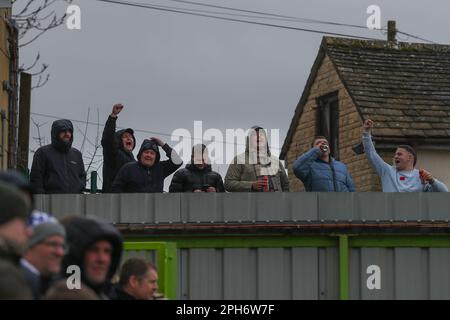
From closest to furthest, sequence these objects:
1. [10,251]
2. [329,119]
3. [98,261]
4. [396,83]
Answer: [10,251] → [98,261] → [396,83] → [329,119]

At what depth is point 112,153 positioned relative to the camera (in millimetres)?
15289

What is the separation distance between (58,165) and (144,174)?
0.85 meters

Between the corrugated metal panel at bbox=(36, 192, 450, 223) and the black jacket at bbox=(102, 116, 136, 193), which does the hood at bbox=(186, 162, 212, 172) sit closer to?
the black jacket at bbox=(102, 116, 136, 193)

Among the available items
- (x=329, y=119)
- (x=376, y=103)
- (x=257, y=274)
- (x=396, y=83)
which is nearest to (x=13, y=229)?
(x=257, y=274)

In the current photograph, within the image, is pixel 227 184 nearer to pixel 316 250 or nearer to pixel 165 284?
pixel 316 250

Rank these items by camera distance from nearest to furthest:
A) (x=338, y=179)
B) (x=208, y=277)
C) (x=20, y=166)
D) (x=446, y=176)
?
1. (x=208, y=277)
2. (x=338, y=179)
3. (x=20, y=166)
4. (x=446, y=176)

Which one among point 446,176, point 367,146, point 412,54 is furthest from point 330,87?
point 367,146

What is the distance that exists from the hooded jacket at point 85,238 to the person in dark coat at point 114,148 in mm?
7847

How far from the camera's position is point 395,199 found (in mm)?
14359

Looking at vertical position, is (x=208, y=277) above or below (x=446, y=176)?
below

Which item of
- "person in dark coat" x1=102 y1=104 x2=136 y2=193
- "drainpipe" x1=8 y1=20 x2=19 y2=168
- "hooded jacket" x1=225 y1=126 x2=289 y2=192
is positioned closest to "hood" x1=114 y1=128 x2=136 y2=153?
"person in dark coat" x1=102 y1=104 x2=136 y2=193

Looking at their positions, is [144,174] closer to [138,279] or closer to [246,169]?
[246,169]

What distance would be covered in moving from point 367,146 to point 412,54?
1541cm

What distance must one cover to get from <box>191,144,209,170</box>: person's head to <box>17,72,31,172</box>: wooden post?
445 cm
